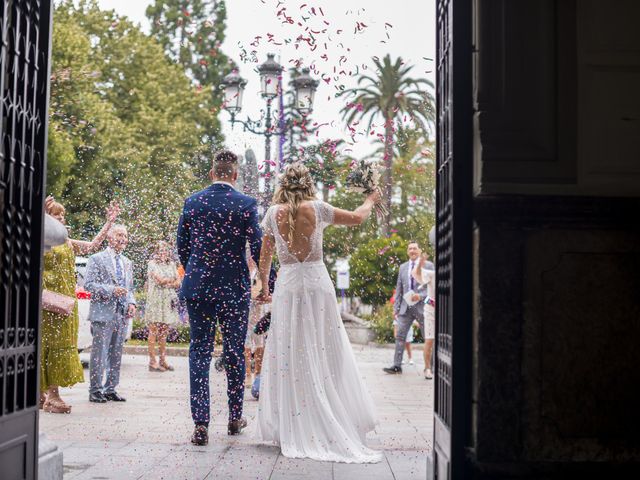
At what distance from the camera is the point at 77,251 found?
11609mm

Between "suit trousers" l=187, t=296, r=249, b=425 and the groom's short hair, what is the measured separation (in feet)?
3.33

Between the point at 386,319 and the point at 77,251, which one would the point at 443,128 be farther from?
the point at 386,319

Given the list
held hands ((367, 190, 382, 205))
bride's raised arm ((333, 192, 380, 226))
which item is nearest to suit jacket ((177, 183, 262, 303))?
bride's raised arm ((333, 192, 380, 226))

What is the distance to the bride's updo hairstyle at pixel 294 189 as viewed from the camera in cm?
778

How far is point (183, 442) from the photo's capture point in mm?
7828

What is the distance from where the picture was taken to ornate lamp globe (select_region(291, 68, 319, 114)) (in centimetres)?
1794

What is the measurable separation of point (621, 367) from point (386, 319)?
20.1m

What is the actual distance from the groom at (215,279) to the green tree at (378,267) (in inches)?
851

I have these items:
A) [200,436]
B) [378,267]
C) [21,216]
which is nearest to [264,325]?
[200,436]

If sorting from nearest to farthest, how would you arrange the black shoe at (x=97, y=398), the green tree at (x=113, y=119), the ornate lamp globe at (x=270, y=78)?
1. the black shoe at (x=97, y=398)
2. the ornate lamp globe at (x=270, y=78)
3. the green tree at (x=113, y=119)

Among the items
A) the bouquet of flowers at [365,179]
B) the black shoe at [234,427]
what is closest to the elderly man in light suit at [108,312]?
the black shoe at [234,427]

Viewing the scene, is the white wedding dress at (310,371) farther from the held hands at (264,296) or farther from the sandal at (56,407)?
the sandal at (56,407)

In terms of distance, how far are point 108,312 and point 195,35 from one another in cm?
3827

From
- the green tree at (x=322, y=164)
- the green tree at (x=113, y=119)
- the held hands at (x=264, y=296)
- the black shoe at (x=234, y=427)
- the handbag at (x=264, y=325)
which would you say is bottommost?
the black shoe at (x=234, y=427)
